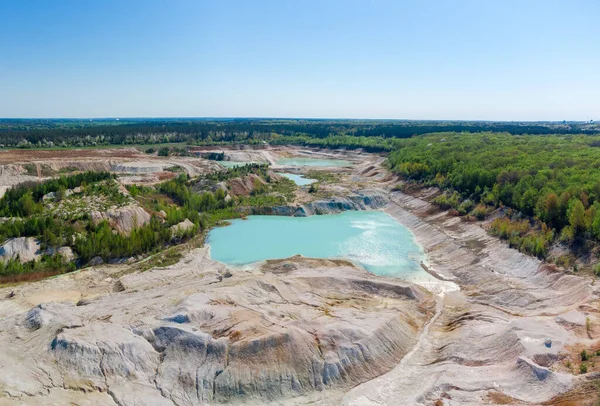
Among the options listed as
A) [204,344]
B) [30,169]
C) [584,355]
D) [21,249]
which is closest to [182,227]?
[21,249]

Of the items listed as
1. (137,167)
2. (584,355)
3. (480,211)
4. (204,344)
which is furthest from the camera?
(137,167)

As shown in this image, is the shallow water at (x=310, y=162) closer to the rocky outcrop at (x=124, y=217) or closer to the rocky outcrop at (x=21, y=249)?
the rocky outcrop at (x=124, y=217)

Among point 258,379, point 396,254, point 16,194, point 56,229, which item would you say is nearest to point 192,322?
point 258,379

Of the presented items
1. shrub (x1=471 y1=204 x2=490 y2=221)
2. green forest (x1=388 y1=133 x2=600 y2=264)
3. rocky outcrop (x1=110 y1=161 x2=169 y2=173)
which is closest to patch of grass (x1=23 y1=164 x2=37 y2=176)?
rocky outcrop (x1=110 y1=161 x2=169 y2=173)

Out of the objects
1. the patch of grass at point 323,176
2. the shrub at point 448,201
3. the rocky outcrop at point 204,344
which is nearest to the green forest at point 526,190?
the shrub at point 448,201

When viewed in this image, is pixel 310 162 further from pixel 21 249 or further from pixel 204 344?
pixel 204 344

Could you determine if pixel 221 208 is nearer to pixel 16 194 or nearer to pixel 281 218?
pixel 281 218
